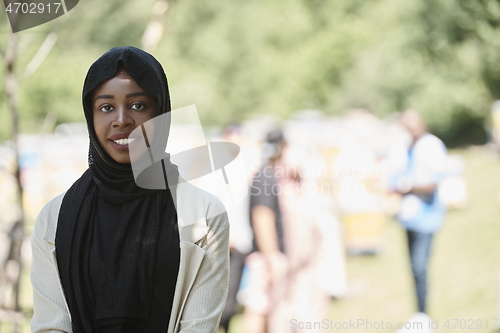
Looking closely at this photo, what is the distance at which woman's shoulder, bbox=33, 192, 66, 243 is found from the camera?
1505mm

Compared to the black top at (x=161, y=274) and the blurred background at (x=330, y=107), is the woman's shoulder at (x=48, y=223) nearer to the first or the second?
the black top at (x=161, y=274)

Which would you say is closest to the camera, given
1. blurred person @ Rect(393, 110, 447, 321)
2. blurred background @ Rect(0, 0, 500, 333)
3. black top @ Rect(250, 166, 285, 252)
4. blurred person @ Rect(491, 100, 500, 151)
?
black top @ Rect(250, 166, 285, 252)

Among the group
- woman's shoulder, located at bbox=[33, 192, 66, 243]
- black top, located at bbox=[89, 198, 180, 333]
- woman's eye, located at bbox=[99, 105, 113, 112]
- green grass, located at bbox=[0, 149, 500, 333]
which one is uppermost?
woman's eye, located at bbox=[99, 105, 113, 112]

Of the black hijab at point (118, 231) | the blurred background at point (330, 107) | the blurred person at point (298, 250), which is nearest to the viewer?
the black hijab at point (118, 231)

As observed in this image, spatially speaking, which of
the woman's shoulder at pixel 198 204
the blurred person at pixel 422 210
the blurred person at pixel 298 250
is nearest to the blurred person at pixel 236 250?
the blurred person at pixel 298 250

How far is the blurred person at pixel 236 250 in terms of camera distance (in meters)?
4.14

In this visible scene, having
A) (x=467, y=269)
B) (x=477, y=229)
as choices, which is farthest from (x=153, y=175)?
(x=477, y=229)

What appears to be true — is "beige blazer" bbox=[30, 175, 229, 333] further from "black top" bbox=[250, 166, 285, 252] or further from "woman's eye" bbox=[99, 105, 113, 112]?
"black top" bbox=[250, 166, 285, 252]

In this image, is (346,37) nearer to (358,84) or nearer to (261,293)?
(358,84)

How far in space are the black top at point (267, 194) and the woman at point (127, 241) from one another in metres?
2.56

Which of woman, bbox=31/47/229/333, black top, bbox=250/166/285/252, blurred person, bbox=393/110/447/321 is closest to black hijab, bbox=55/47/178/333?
woman, bbox=31/47/229/333

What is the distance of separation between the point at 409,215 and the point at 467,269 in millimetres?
2920

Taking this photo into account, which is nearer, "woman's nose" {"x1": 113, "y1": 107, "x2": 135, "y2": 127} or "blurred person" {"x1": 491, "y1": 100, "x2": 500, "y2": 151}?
"woman's nose" {"x1": 113, "y1": 107, "x2": 135, "y2": 127}

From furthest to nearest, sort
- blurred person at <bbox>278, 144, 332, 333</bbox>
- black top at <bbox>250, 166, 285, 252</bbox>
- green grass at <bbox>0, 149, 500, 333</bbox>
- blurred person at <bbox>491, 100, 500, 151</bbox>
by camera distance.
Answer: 1. blurred person at <bbox>491, 100, 500, 151</bbox>
2. green grass at <bbox>0, 149, 500, 333</bbox>
3. blurred person at <bbox>278, 144, 332, 333</bbox>
4. black top at <bbox>250, 166, 285, 252</bbox>
